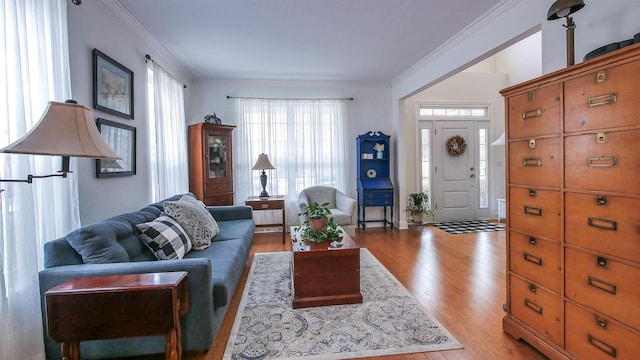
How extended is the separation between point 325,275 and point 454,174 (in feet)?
14.1

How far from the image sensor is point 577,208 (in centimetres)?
147

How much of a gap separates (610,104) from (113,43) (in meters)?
3.46

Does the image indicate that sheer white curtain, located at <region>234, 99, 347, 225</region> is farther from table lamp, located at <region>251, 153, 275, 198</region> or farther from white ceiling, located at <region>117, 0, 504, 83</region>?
white ceiling, located at <region>117, 0, 504, 83</region>

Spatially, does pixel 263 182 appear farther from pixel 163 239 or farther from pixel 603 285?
pixel 603 285

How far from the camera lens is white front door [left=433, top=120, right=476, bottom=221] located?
5.62m

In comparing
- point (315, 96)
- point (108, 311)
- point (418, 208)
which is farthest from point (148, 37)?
point (418, 208)

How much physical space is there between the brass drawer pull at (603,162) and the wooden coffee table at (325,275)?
5.05 feet

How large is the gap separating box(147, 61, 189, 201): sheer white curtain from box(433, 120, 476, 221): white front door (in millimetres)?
4469

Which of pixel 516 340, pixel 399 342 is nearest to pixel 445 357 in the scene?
pixel 399 342

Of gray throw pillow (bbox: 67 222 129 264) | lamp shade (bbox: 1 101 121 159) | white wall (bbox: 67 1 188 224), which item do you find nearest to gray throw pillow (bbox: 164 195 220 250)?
white wall (bbox: 67 1 188 224)

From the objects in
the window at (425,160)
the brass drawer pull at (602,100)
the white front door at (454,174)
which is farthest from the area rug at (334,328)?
the white front door at (454,174)

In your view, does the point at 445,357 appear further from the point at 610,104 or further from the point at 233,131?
the point at 233,131

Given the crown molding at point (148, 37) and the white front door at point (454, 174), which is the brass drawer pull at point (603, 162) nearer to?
the crown molding at point (148, 37)

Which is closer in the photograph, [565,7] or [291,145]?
[565,7]
